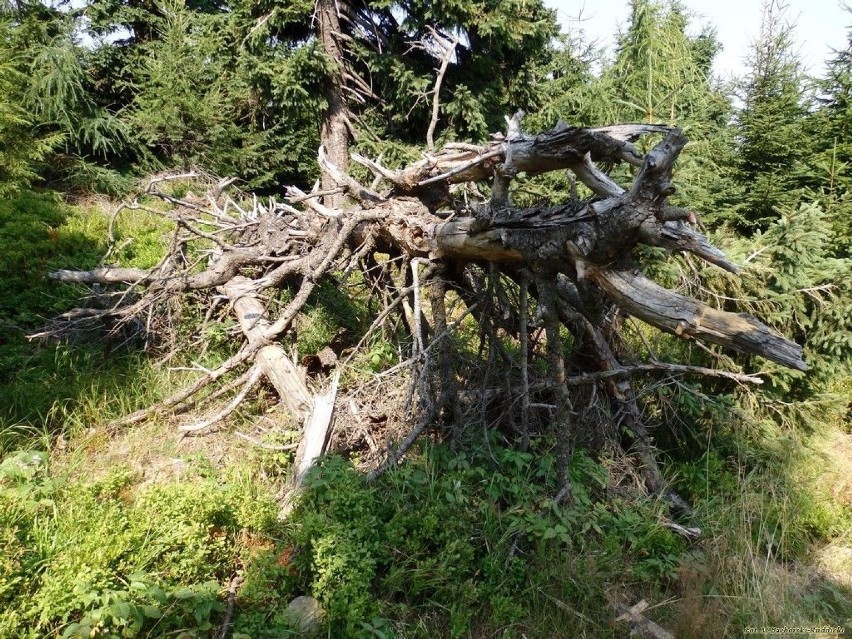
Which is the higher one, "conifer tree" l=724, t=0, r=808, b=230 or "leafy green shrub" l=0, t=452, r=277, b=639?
"conifer tree" l=724, t=0, r=808, b=230

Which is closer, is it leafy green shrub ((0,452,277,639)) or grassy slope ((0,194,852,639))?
leafy green shrub ((0,452,277,639))

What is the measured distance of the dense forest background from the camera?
8.64 feet

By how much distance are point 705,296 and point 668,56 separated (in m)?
3.84

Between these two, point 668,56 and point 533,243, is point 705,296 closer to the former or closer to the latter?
point 533,243

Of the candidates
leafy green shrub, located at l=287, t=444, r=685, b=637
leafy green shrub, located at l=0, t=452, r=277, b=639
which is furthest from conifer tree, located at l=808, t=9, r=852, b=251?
leafy green shrub, located at l=0, t=452, r=277, b=639

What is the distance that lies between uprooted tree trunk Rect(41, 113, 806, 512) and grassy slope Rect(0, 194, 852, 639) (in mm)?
317

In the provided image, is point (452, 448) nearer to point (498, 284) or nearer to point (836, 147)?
point (498, 284)

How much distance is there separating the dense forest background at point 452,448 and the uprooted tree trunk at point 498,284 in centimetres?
27

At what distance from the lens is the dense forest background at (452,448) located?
2635 millimetres

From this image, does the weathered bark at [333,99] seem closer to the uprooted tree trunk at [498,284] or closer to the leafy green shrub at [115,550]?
the uprooted tree trunk at [498,284]

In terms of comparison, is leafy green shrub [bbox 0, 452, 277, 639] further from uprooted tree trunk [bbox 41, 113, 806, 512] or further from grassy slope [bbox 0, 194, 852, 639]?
uprooted tree trunk [bbox 41, 113, 806, 512]

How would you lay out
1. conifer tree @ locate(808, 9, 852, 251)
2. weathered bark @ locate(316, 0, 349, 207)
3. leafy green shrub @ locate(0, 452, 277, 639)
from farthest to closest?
1. weathered bark @ locate(316, 0, 349, 207)
2. conifer tree @ locate(808, 9, 852, 251)
3. leafy green shrub @ locate(0, 452, 277, 639)

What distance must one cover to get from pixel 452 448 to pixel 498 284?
1.19 m

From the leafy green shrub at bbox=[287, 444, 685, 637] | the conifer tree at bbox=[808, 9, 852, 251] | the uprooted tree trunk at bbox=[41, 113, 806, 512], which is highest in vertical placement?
the conifer tree at bbox=[808, 9, 852, 251]
